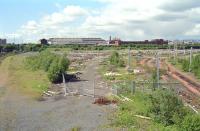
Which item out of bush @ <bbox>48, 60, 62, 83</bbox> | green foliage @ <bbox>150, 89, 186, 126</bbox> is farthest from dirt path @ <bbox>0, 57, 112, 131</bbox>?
bush @ <bbox>48, 60, 62, 83</bbox>

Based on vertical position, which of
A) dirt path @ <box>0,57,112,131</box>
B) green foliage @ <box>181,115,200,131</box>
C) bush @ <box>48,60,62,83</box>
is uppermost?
green foliage @ <box>181,115,200,131</box>

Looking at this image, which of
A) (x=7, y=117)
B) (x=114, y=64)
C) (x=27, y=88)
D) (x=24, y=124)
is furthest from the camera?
(x=114, y=64)

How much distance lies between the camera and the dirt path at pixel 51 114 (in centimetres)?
2662

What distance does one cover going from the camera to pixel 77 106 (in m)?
33.7

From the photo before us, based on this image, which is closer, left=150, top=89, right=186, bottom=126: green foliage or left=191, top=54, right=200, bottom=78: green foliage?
left=150, top=89, right=186, bottom=126: green foliage

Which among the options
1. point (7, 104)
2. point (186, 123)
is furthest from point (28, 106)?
point (186, 123)

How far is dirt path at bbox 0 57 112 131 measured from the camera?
26625mm

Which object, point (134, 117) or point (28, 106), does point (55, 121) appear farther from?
point (28, 106)

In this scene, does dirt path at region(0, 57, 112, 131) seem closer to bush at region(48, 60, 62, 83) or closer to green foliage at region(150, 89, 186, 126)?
green foliage at region(150, 89, 186, 126)

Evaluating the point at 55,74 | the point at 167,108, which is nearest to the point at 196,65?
the point at 55,74

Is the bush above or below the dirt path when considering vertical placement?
above

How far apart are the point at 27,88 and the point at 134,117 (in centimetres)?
2198

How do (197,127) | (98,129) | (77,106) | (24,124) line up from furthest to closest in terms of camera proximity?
(77,106) < (24,124) < (98,129) < (197,127)

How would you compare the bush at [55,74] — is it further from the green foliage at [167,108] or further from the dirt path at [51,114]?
the green foliage at [167,108]
